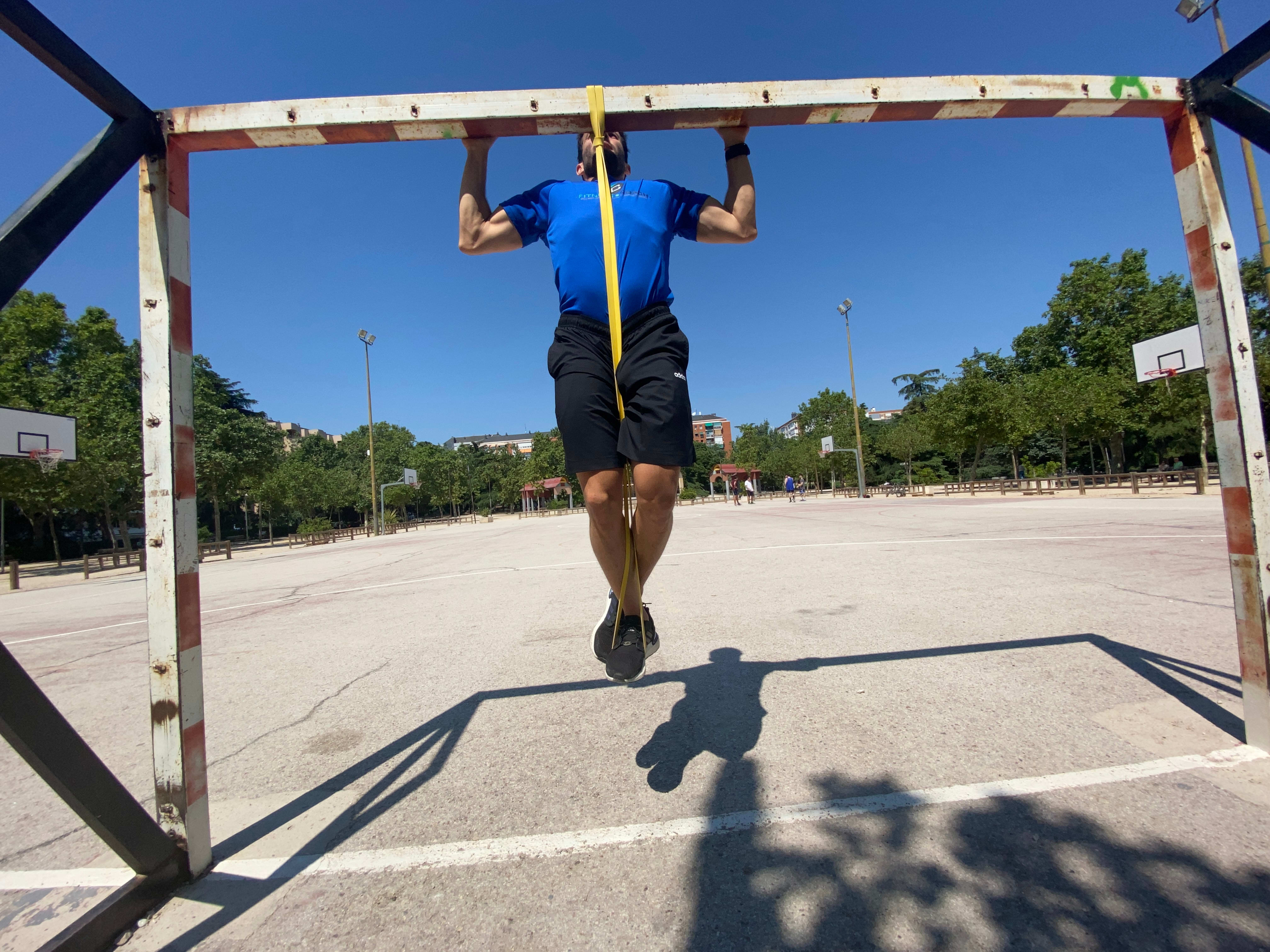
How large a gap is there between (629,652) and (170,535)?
1425 millimetres

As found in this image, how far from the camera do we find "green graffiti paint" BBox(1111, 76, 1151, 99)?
2.10 metres

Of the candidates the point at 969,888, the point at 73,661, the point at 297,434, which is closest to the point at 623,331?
the point at 969,888

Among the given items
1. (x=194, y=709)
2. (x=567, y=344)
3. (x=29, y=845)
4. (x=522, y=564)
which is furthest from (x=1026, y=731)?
(x=522, y=564)

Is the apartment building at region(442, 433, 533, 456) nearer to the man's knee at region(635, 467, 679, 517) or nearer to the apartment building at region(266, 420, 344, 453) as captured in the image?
the apartment building at region(266, 420, 344, 453)

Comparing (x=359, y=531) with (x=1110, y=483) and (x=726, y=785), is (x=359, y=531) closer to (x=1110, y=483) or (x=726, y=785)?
(x=1110, y=483)

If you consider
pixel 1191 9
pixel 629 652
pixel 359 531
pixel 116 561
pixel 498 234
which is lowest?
pixel 359 531

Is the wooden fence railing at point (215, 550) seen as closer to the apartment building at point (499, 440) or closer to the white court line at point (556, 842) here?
the white court line at point (556, 842)

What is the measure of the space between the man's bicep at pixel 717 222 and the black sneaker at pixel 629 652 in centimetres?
157

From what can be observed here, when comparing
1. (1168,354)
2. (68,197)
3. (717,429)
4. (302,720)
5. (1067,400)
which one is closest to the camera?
(68,197)

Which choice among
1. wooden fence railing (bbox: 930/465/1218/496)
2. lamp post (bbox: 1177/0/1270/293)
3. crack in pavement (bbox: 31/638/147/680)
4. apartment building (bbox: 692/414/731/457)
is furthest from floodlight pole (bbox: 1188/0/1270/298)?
apartment building (bbox: 692/414/731/457)

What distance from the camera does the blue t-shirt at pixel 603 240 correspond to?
2.15 m

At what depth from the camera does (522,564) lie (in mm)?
9180

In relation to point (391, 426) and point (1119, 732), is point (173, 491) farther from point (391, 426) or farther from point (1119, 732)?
point (391, 426)

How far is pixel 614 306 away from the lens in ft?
5.96
